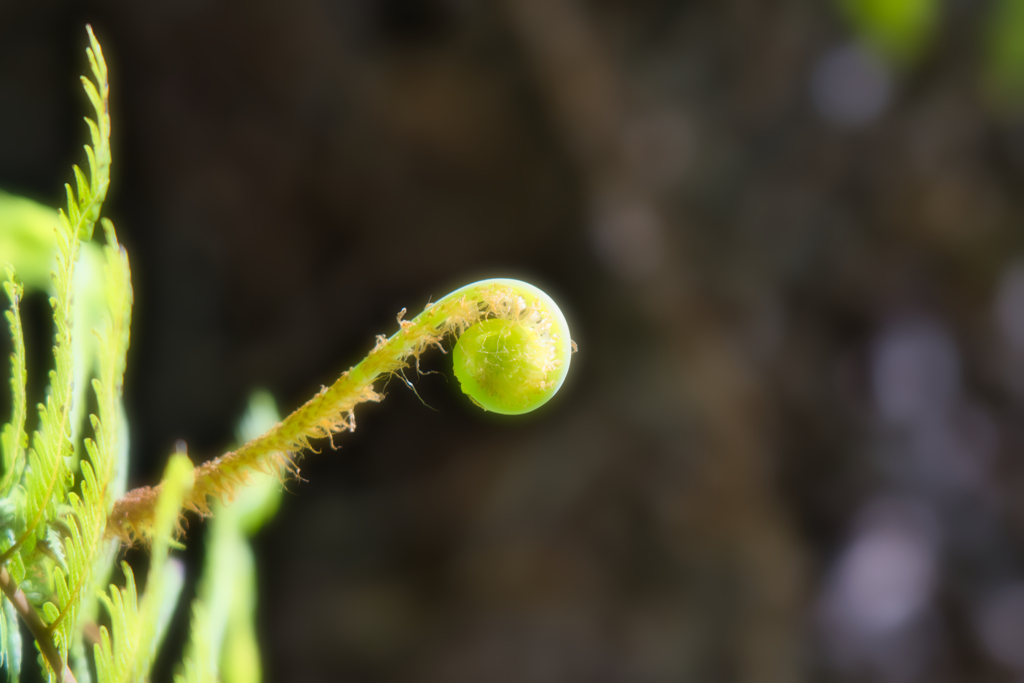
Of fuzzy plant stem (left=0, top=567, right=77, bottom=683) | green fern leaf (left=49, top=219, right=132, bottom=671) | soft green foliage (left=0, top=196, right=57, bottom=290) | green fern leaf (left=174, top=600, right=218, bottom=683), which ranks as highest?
soft green foliage (left=0, top=196, right=57, bottom=290)

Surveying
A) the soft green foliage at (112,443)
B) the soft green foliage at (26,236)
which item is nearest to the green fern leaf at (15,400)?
the soft green foliage at (112,443)

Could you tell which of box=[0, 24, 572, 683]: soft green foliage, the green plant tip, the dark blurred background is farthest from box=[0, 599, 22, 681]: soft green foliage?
the dark blurred background

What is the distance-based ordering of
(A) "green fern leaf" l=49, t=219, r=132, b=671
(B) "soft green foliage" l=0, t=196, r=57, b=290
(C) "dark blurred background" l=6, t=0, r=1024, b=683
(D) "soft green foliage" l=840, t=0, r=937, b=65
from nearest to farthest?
(A) "green fern leaf" l=49, t=219, r=132, b=671 < (B) "soft green foliage" l=0, t=196, r=57, b=290 < (D) "soft green foliage" l=840, t=0, r=937, b=65 < (C) "dark blurred background" l=6, t=0, r=1024, b=683

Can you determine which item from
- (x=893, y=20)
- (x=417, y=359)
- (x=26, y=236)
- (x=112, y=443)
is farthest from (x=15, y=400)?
(x=893, y=20)

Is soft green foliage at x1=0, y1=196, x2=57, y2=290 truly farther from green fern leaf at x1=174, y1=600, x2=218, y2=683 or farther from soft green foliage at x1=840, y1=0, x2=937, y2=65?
soft green foliage at x1=840, y1=0, x2=937, y2=65

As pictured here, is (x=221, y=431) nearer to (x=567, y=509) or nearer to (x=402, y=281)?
(x=402, y=281)

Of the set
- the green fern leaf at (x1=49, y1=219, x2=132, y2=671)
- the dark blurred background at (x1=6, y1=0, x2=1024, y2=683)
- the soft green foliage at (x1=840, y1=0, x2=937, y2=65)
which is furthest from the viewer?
the dark blurred background at (x1=6, y1=0, x2=1024, y2=683)

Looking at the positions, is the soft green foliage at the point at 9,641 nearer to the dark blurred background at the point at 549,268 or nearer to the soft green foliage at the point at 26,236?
the soft green foliage at the point at 26,236
